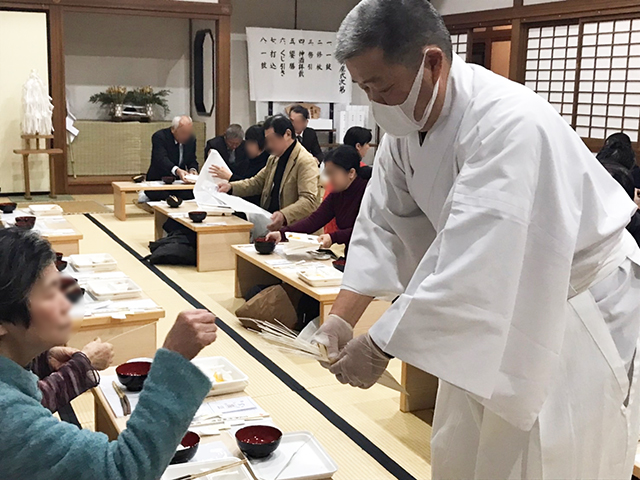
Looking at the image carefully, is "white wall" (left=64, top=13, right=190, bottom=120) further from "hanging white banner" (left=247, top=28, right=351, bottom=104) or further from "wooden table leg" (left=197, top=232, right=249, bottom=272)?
"wooden table leg" (left=197, top=232, right=249, bottom=272)

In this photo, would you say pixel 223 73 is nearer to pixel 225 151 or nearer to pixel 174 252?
pixel 225 151

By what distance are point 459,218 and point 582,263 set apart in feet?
0.91

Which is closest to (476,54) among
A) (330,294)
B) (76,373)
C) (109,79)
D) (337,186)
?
(109,79)

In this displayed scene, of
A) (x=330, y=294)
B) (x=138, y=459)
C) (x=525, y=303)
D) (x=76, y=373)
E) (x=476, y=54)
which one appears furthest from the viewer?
(x=476, y=54)

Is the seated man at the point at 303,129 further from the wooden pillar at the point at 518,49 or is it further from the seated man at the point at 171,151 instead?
the wooden pillar at the point at 518,49

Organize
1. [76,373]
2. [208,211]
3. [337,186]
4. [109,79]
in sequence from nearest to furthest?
[76,373] → [337,186] → [208,211] → [109,79]

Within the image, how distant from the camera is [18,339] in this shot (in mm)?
1249

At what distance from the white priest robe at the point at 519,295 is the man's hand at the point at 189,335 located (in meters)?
0.35

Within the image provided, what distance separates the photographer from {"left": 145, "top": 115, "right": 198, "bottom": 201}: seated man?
26.0ft

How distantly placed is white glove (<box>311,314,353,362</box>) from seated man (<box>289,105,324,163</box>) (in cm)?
555

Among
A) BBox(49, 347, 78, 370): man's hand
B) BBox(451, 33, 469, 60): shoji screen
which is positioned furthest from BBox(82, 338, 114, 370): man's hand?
BBox(451, 33, 469, 60): shoji screen

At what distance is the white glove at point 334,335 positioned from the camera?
5.33ft

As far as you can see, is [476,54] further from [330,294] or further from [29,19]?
[330,294]

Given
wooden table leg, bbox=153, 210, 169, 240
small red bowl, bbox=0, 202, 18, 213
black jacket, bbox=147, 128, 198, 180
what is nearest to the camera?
small red bowl, bbox=0, 202, 18, 213
